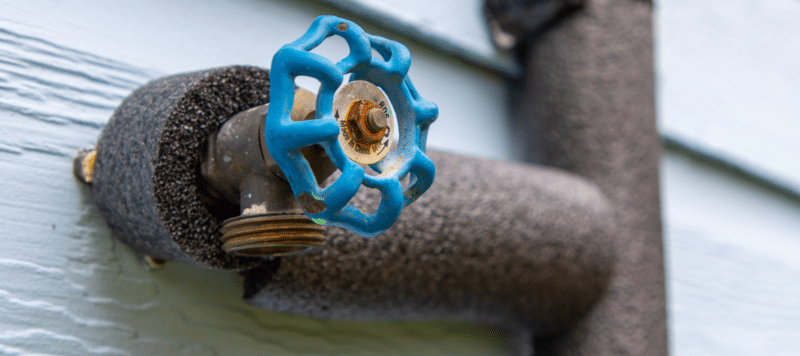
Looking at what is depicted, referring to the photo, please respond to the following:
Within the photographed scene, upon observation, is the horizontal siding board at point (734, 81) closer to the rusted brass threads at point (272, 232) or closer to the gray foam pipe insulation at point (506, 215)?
the gray foam pipe insulation at point (506, 215)

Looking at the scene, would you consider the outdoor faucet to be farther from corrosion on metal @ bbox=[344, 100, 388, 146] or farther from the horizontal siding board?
the horizontal siding board

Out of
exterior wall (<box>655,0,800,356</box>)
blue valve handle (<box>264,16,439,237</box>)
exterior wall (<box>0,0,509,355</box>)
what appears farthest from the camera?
exterior wall (<box>655,0,800,356</box>)

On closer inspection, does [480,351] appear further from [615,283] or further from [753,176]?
[753,176]

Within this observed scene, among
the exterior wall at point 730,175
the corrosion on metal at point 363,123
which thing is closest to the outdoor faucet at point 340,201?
the corrosion on metal at point 363,123

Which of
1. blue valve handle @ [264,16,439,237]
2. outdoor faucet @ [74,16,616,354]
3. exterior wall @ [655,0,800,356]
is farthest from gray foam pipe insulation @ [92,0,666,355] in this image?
exterior wall @ [655,0,800,356]

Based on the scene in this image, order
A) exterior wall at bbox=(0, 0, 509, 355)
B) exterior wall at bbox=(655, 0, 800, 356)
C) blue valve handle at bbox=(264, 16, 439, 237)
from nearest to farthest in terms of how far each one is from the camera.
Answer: blue valve handle at bbox=(264, 16, 439, 237) < exterior wall at bbox=(0, 0, 509, 355) < exterior wall at bbox=(655, 0, 800, 356)

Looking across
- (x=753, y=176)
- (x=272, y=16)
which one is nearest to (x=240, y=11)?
(x=272, y=16)

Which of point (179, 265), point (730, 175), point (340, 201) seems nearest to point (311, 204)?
point (340, 201)
